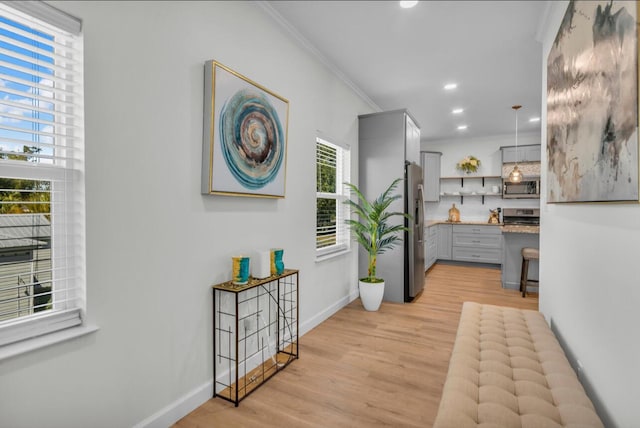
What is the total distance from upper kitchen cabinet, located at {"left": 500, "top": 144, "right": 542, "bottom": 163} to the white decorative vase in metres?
4.67

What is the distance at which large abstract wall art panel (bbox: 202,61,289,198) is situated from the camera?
6.80ft

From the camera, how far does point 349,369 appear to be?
256 cm

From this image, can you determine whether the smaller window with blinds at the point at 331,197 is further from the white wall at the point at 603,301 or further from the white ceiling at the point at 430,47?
the white wall at the point at 603,301

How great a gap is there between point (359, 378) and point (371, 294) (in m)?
1.55

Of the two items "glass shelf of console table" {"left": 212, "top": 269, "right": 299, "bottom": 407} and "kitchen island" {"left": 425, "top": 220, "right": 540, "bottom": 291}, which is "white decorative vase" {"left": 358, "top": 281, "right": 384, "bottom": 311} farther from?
"kitchen island" {"left": 425, "top": 220, "right": 540, "bottom": 291}

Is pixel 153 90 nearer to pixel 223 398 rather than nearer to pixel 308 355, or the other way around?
pixel 223 398

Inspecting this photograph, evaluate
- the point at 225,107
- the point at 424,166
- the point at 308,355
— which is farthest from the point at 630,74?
the point at 424,166

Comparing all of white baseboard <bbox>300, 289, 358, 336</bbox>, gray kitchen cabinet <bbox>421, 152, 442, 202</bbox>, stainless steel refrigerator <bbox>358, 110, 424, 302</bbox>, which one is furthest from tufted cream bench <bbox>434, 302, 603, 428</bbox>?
gray kitchen cabinet <bbox>421, 152, 442, 202</bbox>

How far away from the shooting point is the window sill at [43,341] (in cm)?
126

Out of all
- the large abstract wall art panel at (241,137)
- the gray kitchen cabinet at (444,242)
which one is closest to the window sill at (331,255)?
the large abstract wall art panel at (241,137)

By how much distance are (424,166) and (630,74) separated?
6.60 m

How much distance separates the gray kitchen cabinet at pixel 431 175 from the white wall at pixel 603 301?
541 cm

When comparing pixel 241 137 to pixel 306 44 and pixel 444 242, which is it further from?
pixel 444 242

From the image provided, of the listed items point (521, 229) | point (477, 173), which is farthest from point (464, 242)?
point (521, 229)
